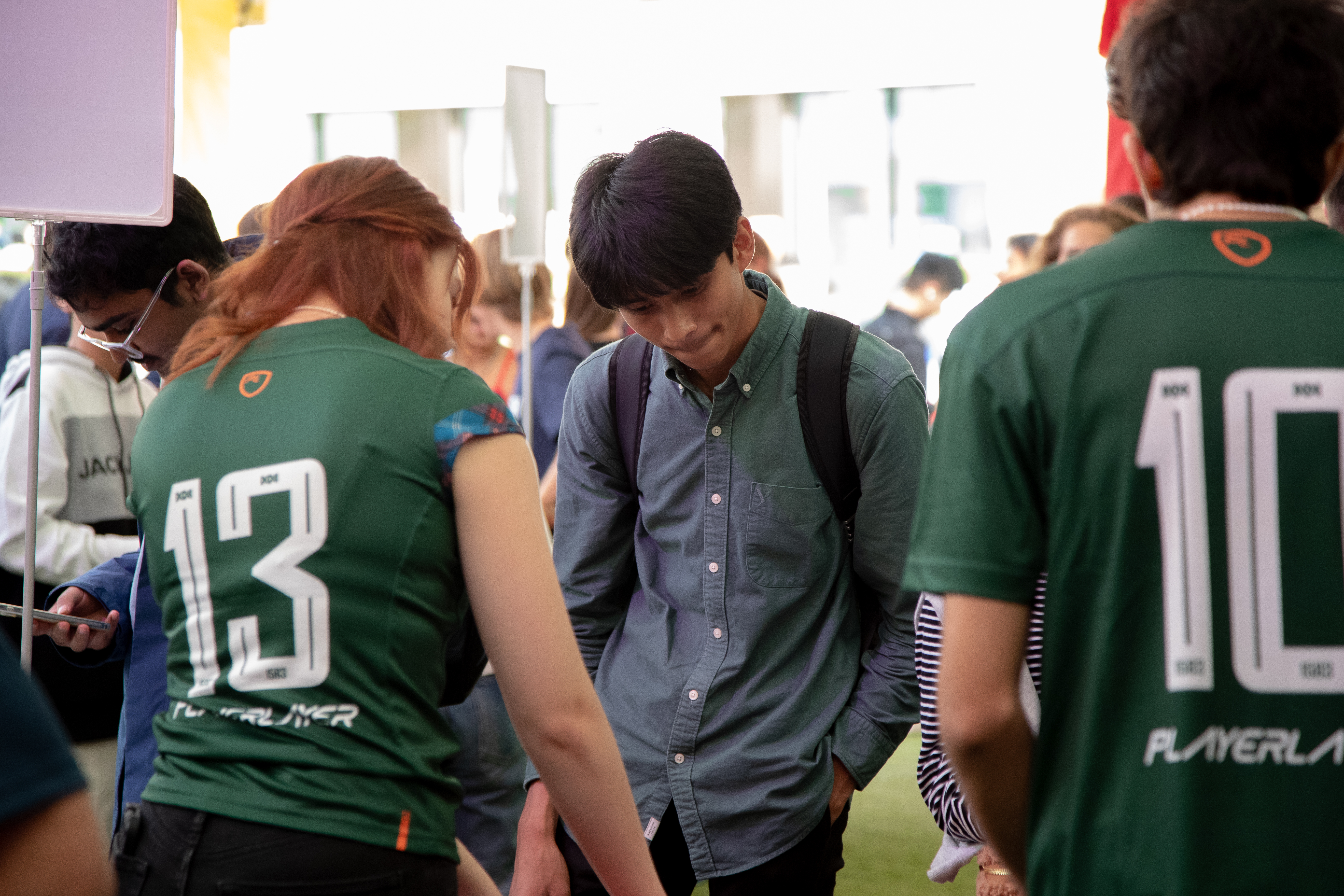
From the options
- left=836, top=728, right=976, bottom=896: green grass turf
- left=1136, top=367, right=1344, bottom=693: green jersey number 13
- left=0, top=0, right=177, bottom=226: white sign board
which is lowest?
left=836, top=728, right=976, bottom=896: green grass turf

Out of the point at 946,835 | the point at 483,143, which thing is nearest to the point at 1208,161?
the point at 946,835

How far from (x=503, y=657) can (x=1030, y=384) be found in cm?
54

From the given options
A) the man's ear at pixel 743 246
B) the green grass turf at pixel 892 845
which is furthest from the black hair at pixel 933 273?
the man's ear at pixel 743 246

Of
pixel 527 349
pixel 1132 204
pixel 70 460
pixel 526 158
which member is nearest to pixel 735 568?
pixel 70 460

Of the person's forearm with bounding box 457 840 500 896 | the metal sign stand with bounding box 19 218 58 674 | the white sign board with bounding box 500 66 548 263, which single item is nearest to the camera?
the person's forearm with bounding box 457 840 500 896

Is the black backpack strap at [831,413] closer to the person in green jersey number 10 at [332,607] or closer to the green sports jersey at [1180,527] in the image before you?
the person in green jersey number 10 at [332,607]

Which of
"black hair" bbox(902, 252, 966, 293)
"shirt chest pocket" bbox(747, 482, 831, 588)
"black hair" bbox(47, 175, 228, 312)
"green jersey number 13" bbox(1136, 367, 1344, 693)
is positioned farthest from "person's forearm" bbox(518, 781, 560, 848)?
"black hair" bbox(902, 252, 966, 293)

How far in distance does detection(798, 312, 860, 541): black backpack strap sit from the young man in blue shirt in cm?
1

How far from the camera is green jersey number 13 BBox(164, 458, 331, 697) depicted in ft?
3.62

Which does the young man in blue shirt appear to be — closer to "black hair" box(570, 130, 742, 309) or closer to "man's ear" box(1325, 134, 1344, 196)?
"black hair" box(570, 130, 742, 309)

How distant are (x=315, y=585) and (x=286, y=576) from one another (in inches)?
1.1

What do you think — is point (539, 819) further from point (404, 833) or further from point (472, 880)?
point (404, 833)

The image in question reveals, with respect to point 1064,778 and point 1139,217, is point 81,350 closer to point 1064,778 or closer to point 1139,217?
point 1064,778

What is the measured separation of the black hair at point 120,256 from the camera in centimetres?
175
